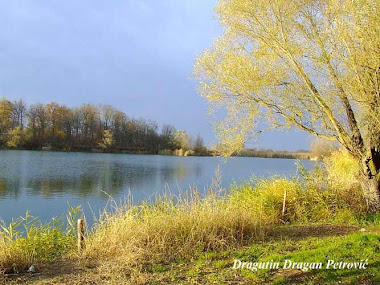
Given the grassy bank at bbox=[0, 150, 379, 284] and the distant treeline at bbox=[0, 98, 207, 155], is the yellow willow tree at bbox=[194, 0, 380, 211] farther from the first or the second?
the distant treeline at bbox=[0, 98, 207, 155]

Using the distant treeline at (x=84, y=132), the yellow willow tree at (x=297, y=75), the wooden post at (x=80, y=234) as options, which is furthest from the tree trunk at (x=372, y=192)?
the distant treeline at (x=84, y=132)

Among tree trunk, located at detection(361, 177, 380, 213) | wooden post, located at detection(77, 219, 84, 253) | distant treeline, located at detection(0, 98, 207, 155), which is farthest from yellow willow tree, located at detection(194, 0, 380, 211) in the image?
distant treeline, located at detection(0, 98, 207, 155)

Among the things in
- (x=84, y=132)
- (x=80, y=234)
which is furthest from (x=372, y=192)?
(x=84, y=132)

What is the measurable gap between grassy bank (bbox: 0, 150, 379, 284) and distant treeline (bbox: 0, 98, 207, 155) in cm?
5321

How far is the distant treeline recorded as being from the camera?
5862 centimetres

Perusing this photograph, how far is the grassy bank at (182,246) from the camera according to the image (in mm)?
4461

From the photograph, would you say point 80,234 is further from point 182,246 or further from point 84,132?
point 84,132

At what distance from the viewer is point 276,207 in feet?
29.7

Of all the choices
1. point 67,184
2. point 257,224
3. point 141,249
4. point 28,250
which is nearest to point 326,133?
point 257,224

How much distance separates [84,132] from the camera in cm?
6569

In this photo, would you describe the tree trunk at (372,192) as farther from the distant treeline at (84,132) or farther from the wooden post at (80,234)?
the distant treeline at (84,132)

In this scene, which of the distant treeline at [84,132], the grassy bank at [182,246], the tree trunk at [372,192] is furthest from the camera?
the distant treeline at [84,132]

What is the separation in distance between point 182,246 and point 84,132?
2501 inches

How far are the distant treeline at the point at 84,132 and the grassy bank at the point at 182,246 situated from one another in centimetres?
5321
